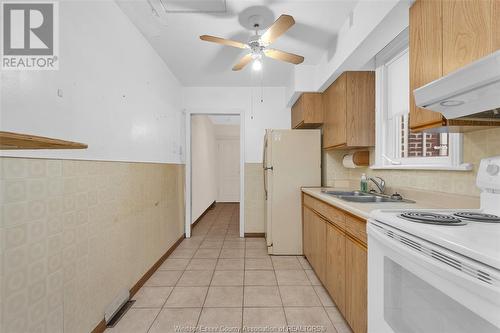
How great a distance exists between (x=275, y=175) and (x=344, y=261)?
150 cm

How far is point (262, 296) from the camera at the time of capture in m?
2.02

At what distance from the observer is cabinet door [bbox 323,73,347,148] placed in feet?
7.84

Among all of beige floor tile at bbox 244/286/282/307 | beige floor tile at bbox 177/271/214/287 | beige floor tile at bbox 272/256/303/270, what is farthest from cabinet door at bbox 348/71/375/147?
beige floor tile at bbox 177/271/214/287

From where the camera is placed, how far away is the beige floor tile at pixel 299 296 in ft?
6.29

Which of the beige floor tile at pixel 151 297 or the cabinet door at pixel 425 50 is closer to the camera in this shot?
the cabinet door at pixel 425 50

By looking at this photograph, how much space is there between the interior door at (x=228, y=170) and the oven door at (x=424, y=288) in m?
6.01

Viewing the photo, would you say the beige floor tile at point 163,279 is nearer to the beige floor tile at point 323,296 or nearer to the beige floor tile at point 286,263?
the beige floor tile at point 286,263

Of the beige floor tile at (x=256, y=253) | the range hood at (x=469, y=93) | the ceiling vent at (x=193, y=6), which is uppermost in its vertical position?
the ceiling vent at (x=193, y=6)

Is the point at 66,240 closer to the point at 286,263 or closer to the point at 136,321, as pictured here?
the point at 136,321

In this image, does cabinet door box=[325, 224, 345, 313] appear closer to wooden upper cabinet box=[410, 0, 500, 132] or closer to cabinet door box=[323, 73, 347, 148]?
wooden upper cabinet box=[410, 0, 500, 132]

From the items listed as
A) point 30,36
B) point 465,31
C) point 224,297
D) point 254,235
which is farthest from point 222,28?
point 254,235

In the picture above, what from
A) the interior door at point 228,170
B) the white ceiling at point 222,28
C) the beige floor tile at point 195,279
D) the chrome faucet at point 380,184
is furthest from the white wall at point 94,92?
the interior door at point 228,170

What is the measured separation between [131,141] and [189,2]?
1.25 m

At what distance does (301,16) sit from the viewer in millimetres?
1981
